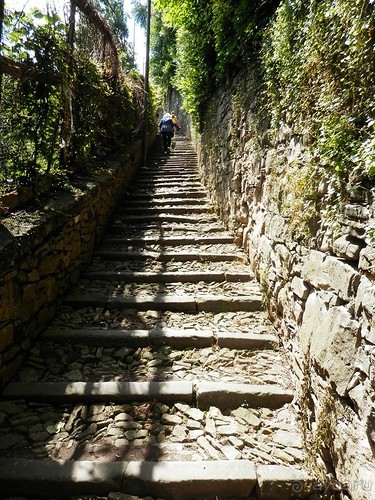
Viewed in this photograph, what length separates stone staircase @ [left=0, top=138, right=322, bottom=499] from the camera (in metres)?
1.63

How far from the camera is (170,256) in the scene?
12.9 ft

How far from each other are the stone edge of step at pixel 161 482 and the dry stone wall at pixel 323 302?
8.0 inches

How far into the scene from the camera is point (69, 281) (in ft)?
10.6

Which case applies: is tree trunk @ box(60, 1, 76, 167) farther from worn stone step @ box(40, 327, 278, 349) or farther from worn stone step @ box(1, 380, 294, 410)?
worn stone step @ box(1, 380, 294, 410)

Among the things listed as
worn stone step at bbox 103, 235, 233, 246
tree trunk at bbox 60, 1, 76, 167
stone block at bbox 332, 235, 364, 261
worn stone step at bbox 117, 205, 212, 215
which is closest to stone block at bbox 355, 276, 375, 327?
stone block at bbox 332, 235, 364, 261

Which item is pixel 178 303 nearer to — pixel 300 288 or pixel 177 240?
pixel 300 288

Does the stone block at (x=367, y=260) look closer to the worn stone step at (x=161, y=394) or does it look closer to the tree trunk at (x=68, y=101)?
the worn stone step at (x=161, y=394)

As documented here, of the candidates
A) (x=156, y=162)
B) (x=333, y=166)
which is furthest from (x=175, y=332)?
(x=156, y=162)

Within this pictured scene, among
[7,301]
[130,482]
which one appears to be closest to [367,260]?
[130,482]

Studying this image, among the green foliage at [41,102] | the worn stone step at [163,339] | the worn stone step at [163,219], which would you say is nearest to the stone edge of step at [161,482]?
the worn stone step at [163,339]

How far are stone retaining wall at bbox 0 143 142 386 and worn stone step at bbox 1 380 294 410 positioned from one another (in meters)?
0.24

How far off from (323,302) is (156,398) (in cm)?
125

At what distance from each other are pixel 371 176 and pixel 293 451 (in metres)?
1.52

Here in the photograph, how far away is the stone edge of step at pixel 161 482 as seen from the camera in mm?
1613
